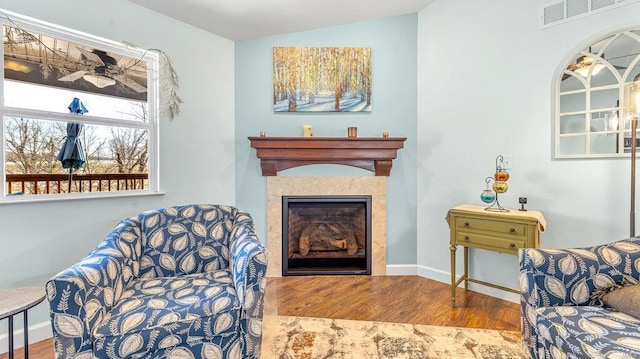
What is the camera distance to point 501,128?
2744mm

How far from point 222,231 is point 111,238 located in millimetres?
638

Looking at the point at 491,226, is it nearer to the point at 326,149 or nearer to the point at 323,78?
the point at 326,149

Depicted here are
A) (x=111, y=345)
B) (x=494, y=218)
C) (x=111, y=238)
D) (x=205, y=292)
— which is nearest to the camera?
(x=111, y=345)

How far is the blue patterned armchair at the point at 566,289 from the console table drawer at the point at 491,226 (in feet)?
2.04

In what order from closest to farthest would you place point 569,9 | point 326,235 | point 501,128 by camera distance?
point 569,9 < point 501,128 < point 326,235

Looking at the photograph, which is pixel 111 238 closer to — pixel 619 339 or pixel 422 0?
pixel 619 339

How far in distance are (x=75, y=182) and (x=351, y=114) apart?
2415mm

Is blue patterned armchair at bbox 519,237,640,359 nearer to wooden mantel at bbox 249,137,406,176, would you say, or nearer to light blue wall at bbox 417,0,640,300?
light blue wall at bbox 417,0,640,300

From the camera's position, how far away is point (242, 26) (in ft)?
9.82

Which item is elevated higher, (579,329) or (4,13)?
(4,13)

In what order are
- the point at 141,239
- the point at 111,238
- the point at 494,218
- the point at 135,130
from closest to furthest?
the point at 111,238 → the point at 141,239 → the point at 494,218 → the point at 135,130

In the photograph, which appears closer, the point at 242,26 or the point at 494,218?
the point at 494,218

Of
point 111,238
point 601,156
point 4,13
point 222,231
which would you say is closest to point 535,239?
point 601,156

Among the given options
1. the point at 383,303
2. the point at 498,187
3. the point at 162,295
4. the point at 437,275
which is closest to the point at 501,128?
the point at 498,187
